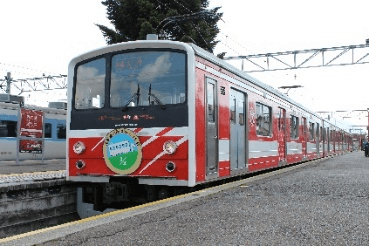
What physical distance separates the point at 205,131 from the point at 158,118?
83 centimetres

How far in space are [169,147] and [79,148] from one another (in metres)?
1.77

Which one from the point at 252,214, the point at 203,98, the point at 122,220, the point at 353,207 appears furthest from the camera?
the point at 203,98

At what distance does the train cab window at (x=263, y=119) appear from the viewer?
10521mm

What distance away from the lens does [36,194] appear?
7676mm

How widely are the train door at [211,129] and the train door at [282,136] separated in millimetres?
5653

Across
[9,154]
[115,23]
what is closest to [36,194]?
[9,154]

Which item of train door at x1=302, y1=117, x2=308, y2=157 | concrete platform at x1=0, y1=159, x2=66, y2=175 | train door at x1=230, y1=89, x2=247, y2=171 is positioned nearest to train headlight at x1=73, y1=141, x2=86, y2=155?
train door at x1=230, y1=89, x2=247, y2=171

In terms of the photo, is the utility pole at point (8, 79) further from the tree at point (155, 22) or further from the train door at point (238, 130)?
the train door at point (238, 130)

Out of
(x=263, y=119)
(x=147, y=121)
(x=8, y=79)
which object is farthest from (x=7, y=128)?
(x=8, y=79)

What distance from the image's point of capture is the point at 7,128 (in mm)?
17406

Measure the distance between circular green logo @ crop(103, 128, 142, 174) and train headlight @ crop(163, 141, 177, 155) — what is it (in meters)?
0.45

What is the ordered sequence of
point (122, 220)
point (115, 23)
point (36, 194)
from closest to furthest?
point (122, 220) < point (36, 194) < point (115, 23)

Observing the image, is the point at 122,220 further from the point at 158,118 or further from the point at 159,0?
the point at 159,0

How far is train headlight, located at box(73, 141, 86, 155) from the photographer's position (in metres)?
7.45
